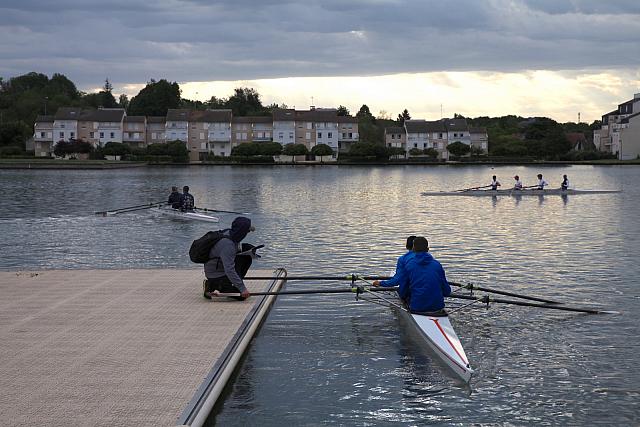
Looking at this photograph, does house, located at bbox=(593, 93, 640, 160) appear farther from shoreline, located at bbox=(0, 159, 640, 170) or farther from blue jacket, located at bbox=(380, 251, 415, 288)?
blue jacket, located at bbox=(380, 251, 415, 288)

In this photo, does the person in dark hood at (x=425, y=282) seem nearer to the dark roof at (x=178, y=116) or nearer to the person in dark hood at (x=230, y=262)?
the person in dark hood at (x=230, y=262)

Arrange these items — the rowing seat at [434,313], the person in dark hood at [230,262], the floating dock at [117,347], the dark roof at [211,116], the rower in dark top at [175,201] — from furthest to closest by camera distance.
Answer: the dark roof at [211,116]
the rower in dark top at [175,201]
the person in dark hood at [230,262]
the rowing seat at [434,313]
the floating dock at [117,347]

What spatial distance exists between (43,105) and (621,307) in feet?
591

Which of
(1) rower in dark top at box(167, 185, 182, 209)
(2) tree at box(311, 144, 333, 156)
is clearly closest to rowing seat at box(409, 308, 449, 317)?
(1) rower in dark top at box(167, 185, 182, 209)

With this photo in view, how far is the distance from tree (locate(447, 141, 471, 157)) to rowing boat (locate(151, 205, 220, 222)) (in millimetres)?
122899

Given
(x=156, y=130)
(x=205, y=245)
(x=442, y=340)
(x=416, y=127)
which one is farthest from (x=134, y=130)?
(x=442, y=340)

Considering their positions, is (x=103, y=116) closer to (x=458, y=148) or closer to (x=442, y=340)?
(x=458, y=148)

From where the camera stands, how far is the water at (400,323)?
1023 cm

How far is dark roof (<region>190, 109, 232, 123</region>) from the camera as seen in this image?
160625 mm

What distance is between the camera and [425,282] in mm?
12938

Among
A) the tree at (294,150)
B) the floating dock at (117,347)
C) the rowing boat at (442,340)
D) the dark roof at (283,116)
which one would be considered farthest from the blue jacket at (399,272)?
the dark roof at (283,116)

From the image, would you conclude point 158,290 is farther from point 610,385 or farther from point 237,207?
point 237,207

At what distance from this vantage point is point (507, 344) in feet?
43.4

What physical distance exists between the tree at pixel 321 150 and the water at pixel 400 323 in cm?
10619
